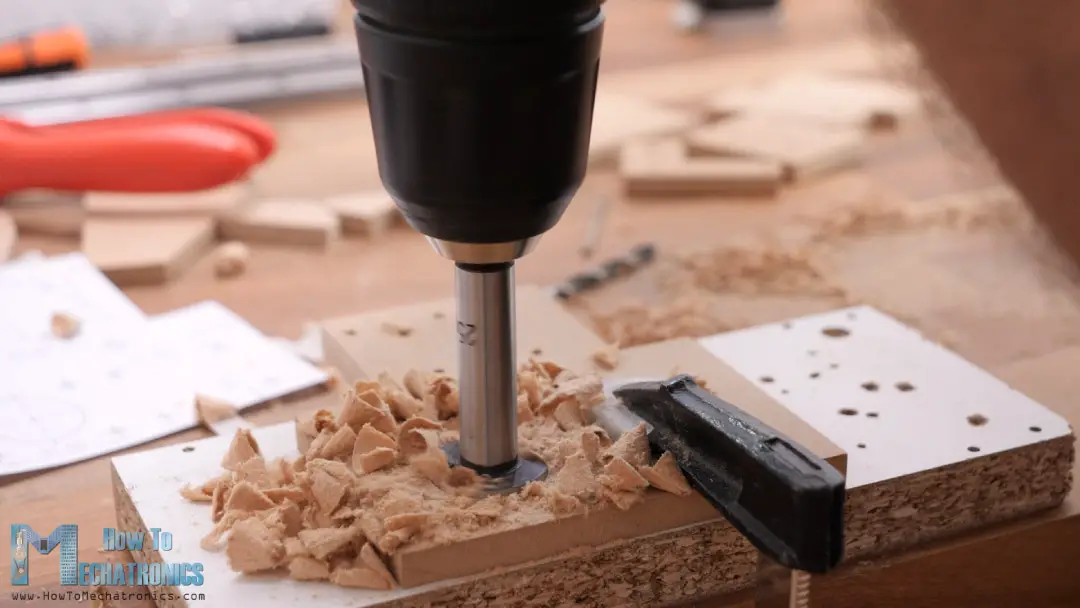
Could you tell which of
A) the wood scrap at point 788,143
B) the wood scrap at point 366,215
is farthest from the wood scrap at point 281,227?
the wood scrap at point 788,143

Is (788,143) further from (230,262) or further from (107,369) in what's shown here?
(107,369)

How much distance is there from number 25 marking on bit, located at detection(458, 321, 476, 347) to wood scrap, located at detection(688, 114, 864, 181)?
2.29ft

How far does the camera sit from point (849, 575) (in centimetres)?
60

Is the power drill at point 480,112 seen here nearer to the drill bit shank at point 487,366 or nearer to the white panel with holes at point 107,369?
the drill bit shank at point 487,366

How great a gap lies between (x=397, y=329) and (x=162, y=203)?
15.0 inches

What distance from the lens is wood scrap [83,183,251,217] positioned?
104 cm

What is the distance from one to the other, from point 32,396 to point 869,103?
0.90 meters

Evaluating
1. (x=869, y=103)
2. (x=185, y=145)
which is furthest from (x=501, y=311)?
(x=869, y=103)

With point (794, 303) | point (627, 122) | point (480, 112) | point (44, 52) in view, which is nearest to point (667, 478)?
point (480, 112)

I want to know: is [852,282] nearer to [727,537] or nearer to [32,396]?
[727,537]

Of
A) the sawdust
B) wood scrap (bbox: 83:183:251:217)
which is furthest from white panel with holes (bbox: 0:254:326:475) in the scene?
the sawdust

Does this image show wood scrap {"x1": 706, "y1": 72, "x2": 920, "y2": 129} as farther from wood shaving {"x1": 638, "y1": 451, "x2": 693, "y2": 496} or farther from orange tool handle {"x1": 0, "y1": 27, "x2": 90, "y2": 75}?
wood shaving {"x1": 638, "y1": 451, "x2": 693, "y2": 496}

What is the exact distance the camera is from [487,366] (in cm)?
53

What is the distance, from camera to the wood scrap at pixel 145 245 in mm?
958
